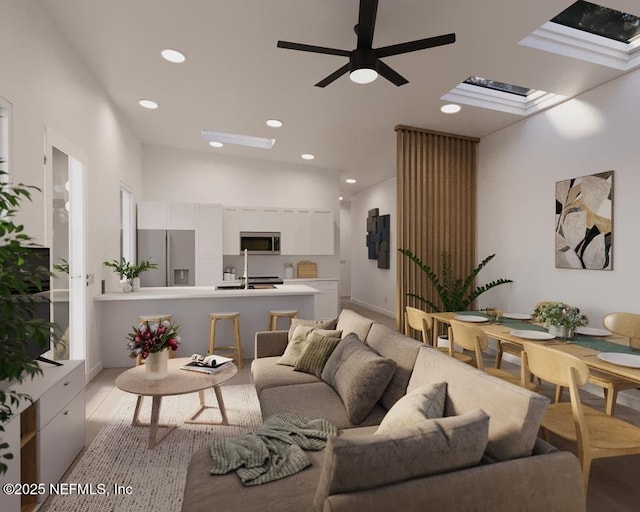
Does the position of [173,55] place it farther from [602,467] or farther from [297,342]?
[602,467]

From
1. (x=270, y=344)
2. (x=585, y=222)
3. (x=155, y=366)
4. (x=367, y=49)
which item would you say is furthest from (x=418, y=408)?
(x=585, y=222)

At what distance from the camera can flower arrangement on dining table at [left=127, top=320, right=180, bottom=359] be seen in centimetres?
269

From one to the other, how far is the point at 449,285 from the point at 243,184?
409 centimetres

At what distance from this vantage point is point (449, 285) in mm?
5215

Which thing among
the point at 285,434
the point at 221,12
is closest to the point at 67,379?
the point at 285,434

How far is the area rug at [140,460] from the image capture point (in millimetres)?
2111

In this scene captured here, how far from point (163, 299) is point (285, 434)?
3242 mm

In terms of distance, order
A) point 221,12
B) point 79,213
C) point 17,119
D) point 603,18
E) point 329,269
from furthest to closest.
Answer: point 329,269 → point 79,213 → point 603,18 → point 221,12 → point 17,119

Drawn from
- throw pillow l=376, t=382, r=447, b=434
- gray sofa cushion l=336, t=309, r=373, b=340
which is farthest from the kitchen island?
throw pillow l=376, t=382, r=447, b=434

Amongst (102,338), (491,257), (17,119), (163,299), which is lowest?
(102,338)

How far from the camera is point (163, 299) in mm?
4605

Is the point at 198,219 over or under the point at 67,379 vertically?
over

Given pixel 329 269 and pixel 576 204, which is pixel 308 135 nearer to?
pixel 329 269

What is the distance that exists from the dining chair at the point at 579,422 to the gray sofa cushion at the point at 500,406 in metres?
0.65
